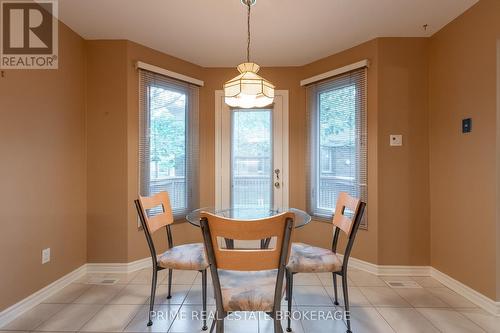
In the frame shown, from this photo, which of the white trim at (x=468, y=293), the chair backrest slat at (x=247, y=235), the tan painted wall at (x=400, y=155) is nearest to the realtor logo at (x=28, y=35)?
the tan painted wall at (x=400, y=155)

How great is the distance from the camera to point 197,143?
3.19 meters

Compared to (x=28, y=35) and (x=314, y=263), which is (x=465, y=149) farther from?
(x=28, y=35)

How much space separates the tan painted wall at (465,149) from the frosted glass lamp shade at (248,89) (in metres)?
1.68

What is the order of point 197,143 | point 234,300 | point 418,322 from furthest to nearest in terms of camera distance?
point 197,143 → point 418,322 → point 234,300

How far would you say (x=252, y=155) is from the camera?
329 centimetres

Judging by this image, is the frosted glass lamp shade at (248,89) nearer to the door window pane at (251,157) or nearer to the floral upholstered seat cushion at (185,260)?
the floral upholstered seat cushion at (185,260)

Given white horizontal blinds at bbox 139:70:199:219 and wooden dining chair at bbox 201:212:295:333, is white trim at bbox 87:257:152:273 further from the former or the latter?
wooden dining chair at bbox 201:212:295:333

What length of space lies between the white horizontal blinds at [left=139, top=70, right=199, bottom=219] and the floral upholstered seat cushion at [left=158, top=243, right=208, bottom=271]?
107cm

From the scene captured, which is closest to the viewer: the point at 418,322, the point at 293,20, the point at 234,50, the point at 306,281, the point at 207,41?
the point at 418,322

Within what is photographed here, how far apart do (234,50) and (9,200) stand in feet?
7.87

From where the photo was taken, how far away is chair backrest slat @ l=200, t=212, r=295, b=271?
3.71 feet

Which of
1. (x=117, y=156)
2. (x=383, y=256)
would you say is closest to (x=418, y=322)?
(x=383, y=256)

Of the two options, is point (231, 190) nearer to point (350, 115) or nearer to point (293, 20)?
point (350, 115)

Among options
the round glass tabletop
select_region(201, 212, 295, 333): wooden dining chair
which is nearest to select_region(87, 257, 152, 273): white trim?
the round glass tabletop
